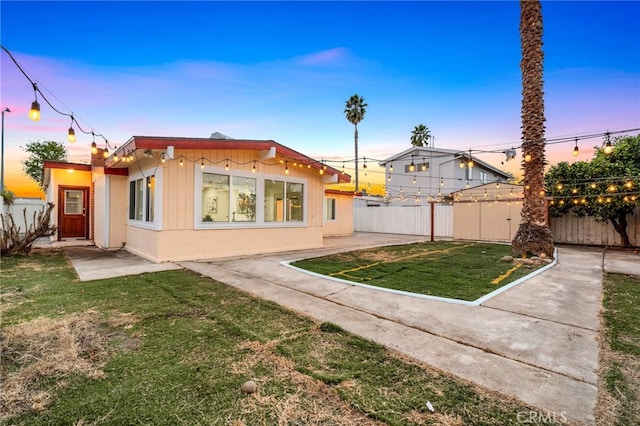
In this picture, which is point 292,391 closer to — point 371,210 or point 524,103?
point 524,103

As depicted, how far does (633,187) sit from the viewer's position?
9953mm

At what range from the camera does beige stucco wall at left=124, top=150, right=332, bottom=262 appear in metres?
7.50

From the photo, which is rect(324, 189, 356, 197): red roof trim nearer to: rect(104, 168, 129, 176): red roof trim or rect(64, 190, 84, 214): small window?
rect(104, 168, 129, 176): red roof trim

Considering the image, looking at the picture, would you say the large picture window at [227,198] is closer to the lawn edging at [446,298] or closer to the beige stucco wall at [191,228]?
the beige stucco wall at [191,228]

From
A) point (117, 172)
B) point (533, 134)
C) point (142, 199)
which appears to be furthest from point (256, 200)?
point (533, 134)

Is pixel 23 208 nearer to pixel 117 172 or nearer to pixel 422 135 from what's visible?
pixel 117 172

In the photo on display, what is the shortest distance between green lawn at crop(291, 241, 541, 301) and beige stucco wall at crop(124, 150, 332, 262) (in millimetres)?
1979

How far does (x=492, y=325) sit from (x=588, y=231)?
12.5 metres

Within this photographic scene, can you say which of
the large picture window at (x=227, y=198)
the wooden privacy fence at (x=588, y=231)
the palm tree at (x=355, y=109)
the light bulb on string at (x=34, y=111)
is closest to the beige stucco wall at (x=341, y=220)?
the large picture window at (x=227, y=198)

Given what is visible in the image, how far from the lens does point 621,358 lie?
2668 millimetres

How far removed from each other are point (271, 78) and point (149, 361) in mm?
12508

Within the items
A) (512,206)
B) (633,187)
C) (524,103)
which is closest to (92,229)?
Result: (524,103)

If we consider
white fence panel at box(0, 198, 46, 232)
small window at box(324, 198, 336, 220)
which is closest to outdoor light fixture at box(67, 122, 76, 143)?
white fence panel at box(0, 198, 46, 232)

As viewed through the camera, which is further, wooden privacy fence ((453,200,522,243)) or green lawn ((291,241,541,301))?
wooden privacy fence ((453,200,522,243))
